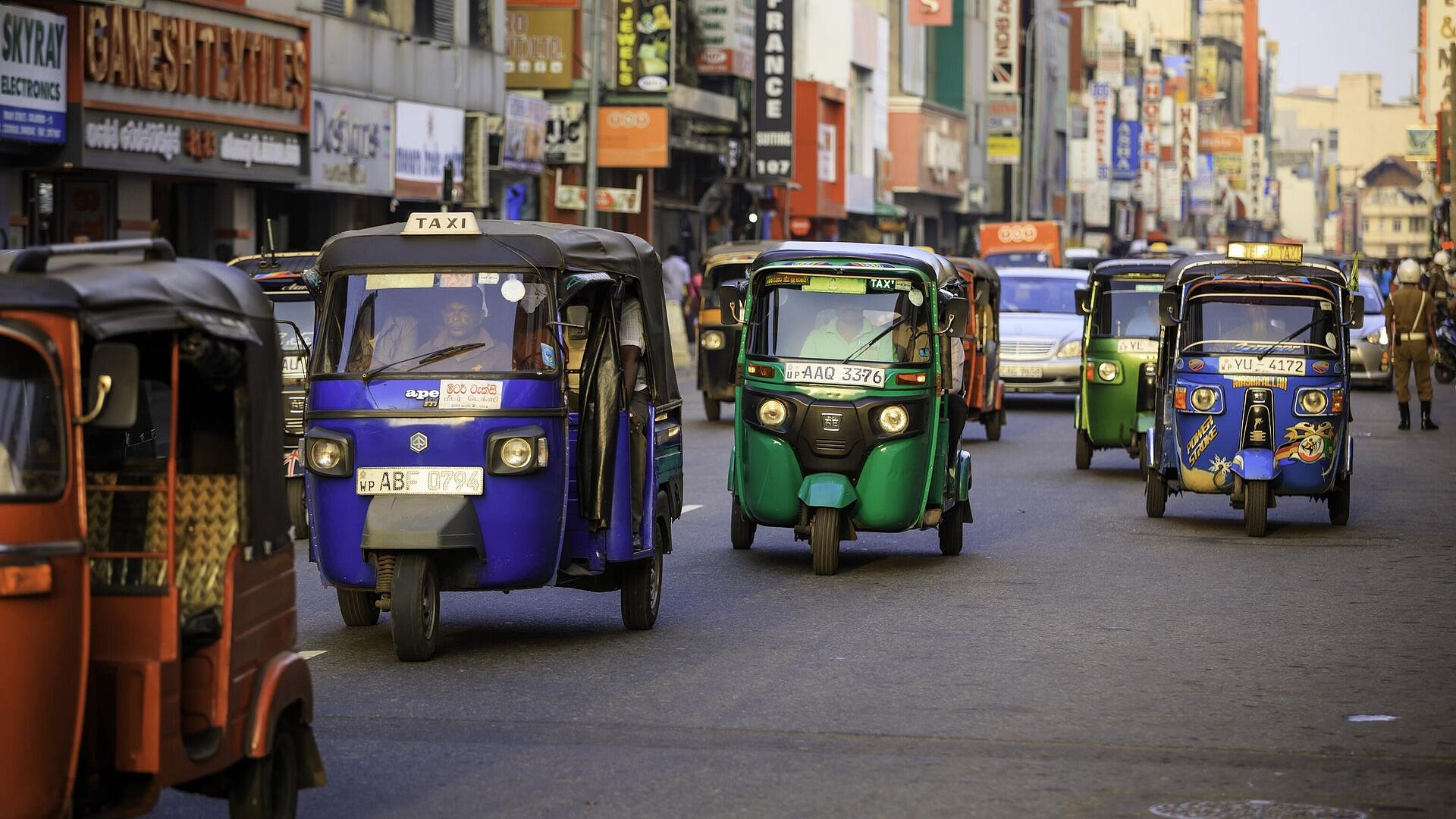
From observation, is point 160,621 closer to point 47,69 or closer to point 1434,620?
point 1434,620

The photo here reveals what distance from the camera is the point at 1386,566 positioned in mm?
14844

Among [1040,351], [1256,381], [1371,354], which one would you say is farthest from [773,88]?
[1256,381]

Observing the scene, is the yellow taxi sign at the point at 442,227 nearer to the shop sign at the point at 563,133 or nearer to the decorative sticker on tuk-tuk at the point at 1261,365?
the decorative sticker on tuk-tuk at the point at 1261,365

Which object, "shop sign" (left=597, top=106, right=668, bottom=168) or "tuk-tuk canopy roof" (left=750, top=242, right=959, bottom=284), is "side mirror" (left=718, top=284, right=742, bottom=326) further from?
"shop sign" (left=597, top=106, right=668, bottom=168)

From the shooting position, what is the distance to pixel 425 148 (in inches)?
1523

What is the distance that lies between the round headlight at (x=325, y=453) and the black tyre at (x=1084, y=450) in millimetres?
12378

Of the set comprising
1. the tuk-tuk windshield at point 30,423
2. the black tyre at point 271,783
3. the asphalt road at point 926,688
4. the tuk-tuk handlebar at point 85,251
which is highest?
the tuk-tuk handlebar at point 85,251

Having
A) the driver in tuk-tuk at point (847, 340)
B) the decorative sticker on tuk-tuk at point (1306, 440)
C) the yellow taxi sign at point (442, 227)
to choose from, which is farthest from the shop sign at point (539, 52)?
the yellow taxi sign at point (442, 227)

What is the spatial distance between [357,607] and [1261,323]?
828cm

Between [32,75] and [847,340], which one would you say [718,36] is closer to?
[32,75]

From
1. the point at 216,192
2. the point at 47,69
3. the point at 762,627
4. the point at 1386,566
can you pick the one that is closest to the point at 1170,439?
the point at 1386,566

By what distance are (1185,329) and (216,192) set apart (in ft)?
60.9

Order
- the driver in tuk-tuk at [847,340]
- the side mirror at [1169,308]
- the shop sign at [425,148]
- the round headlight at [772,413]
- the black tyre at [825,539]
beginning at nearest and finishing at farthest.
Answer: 1. the black tyre at [825,539]
2. the round headlight at [772,413]
3. the driver in tuk-tuk at [847,340]
4. the side mirror at [1169,308]
5. the shop sign at [425,148]

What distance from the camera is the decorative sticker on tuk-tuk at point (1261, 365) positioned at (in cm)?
1673
